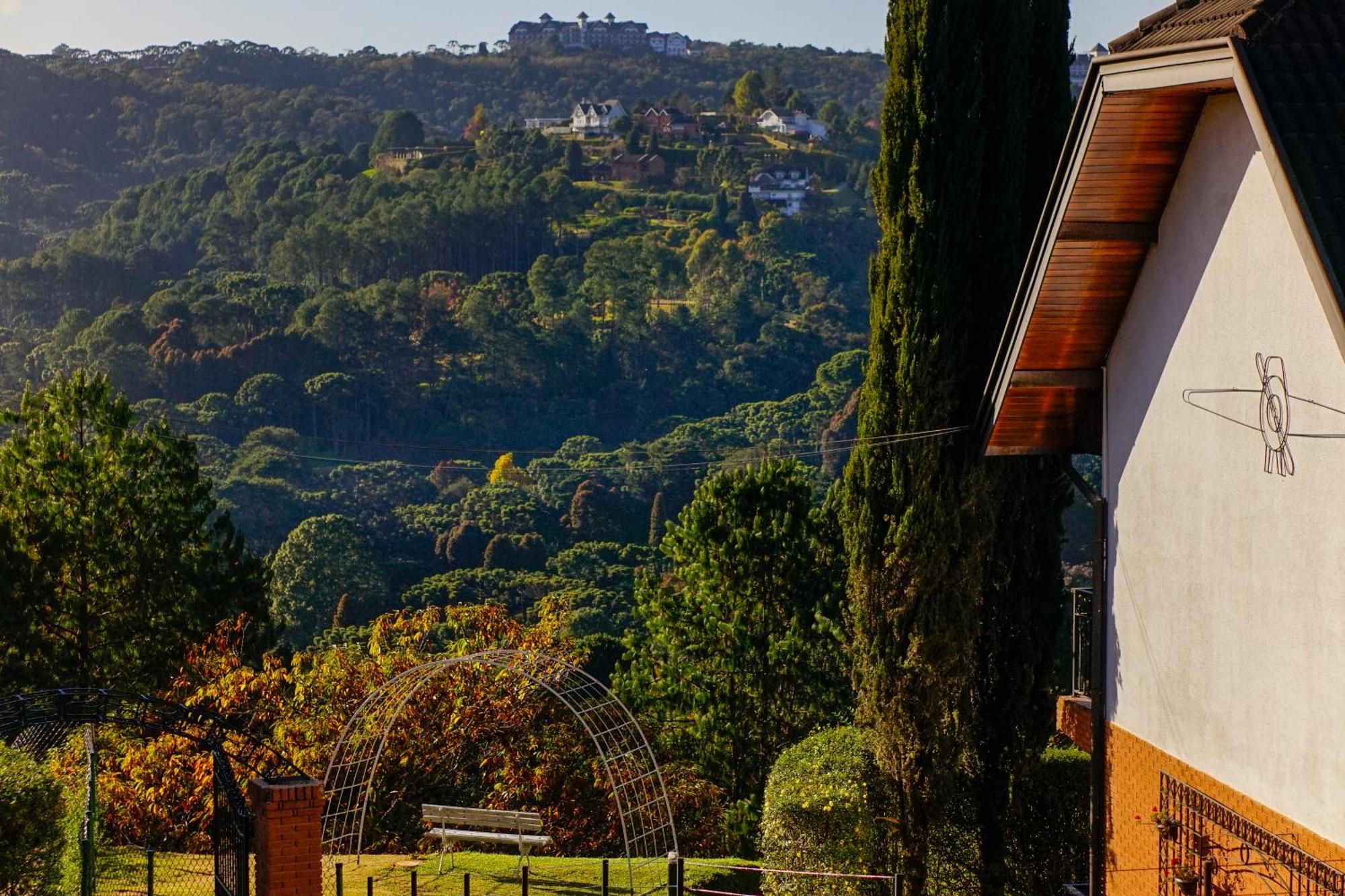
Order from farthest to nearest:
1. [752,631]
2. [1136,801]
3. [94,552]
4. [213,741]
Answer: [94,552], [752,631], [213,741], [1136,801]

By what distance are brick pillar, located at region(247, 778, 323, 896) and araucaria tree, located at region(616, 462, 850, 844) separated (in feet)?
Result: 33.2

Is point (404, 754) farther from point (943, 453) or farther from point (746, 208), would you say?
point (746, 208)

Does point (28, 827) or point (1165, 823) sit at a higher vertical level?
point (1165, 823)

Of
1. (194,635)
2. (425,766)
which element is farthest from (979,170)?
(194,635)

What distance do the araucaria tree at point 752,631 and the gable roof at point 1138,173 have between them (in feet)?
30.7

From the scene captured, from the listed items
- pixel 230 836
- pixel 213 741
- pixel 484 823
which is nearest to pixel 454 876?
pixel 484 823

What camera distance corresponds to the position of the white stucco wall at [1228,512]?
5980mm

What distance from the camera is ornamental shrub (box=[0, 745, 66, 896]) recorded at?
8.30 metres

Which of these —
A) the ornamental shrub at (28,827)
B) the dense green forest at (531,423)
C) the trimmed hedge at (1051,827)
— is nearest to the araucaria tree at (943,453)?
the dense green forest at (531,423)

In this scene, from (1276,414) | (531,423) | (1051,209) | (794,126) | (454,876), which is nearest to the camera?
(1276,414)

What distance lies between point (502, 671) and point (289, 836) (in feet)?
25.5

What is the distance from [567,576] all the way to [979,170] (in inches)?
1686

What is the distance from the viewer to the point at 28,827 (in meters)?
8.41

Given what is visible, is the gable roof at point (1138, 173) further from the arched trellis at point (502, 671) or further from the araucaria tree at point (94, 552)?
the araucaria tree at point (94, 552)
